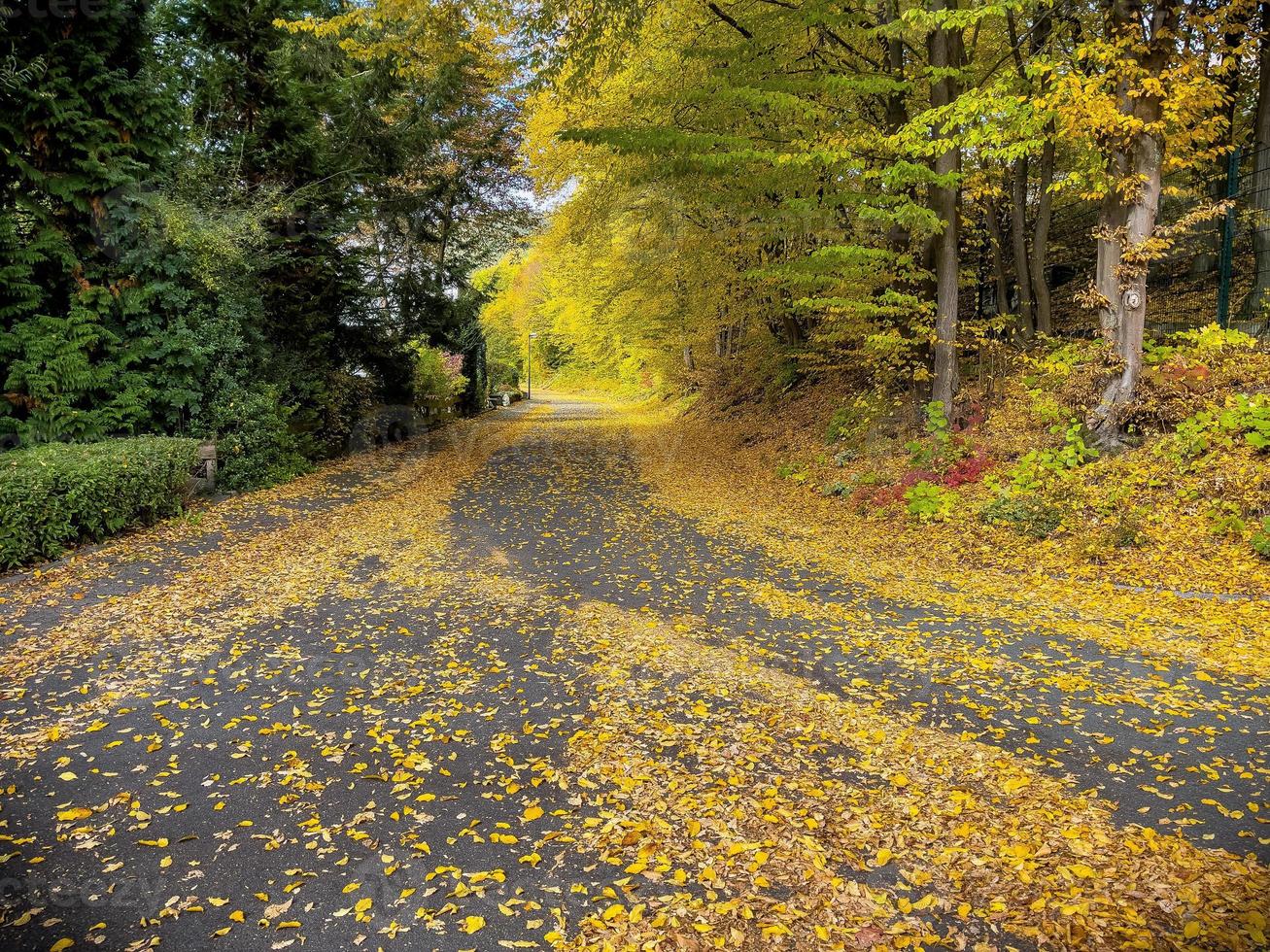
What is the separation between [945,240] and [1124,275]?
2.60 m

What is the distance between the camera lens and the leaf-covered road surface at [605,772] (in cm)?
288

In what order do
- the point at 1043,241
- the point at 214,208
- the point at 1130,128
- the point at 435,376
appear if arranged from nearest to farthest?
the point at 1130,128, the point at 1043,241, the point at 214,208, the point at 435,376

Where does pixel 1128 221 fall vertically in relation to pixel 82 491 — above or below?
above

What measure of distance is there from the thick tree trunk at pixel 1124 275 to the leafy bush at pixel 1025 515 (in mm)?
1308

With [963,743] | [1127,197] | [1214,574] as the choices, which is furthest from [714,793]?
[1127,197]

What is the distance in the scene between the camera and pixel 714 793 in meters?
3.72

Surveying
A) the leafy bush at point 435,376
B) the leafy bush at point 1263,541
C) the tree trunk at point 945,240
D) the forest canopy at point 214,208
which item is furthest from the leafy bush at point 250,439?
the leafy bush at point 1263,541

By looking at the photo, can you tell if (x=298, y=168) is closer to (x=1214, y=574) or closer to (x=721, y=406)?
(x=721, y=406)

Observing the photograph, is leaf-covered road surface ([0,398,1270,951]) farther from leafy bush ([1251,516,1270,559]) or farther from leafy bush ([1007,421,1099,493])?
leafy bush ([1007,421,1099,493])

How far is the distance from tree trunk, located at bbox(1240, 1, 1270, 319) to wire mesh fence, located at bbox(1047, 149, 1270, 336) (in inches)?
0.6

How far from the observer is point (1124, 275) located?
816 cm

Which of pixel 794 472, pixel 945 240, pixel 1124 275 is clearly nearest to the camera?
pixel 1124 275

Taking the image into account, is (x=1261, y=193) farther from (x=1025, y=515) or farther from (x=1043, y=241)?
(x=1025, y=515)

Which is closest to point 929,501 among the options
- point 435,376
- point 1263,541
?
point 1263,541
